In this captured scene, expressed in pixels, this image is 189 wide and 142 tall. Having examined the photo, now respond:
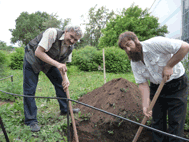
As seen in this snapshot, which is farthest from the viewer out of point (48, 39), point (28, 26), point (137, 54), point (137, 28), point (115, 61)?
point (28, 26)

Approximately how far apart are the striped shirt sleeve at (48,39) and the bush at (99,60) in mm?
7109

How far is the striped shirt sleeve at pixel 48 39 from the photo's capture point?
1802 millimetres

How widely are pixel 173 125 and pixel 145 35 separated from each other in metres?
18.1

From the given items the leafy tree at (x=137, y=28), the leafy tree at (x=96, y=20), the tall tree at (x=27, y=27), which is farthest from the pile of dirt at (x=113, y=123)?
the tall tree at (x=27, y=27)

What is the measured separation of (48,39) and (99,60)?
24.9 feet

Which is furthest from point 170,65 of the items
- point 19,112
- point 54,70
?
point 19,112

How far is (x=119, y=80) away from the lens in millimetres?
3584

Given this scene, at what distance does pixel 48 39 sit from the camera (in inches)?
72.1

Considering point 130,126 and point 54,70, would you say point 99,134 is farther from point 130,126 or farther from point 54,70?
point 54,70

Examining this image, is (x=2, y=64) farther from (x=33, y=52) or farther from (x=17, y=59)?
(x=33, y=52)

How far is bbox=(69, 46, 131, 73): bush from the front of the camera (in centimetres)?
905

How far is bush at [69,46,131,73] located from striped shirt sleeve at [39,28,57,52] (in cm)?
711

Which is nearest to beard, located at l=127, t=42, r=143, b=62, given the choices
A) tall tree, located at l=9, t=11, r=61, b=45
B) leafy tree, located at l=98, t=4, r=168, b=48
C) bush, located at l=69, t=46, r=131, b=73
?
bush, located at l=69, t=46, r=131, b=73

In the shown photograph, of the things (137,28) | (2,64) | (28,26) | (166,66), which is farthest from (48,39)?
(28,26)
